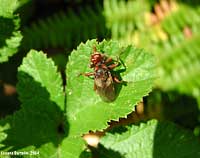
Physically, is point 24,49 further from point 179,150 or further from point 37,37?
point 179,150

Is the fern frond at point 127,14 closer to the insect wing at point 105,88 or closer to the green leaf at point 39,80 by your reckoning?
the green leaf at point 39,80

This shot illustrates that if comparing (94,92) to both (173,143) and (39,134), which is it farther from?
(173,143)

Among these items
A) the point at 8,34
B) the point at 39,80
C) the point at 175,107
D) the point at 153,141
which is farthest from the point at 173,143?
the point at 175,107

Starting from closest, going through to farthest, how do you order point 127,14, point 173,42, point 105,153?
point 105,153 → point 173,42 → point 127,14

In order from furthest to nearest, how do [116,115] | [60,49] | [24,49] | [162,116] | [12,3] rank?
[60,49] < [24,49] < [162,116] < [12,3] < [116,115]

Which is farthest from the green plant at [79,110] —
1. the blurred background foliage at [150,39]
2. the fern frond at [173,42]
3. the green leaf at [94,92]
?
the fern frond at [173,42]

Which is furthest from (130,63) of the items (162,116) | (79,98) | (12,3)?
(162,116)
